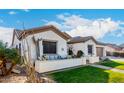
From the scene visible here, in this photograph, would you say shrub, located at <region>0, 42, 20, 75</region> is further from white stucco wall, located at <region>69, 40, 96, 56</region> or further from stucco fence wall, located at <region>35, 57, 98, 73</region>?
white stucco wall, located at <region>69, 40, 96, 56</region>

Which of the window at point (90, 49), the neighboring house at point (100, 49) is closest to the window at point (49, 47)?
the window at point (90, 49)

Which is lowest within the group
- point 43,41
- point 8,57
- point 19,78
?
point 19,78

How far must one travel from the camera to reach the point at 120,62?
5.32m

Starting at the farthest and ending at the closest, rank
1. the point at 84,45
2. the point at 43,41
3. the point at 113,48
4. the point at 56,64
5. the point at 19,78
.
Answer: the point at 43,41, the point at 84,45, the point at 56,64, the point at 113,48, the point at 19,78

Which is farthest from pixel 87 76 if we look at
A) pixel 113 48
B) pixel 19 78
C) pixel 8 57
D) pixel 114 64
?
pixel 8 57

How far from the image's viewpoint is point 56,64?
5441 mm

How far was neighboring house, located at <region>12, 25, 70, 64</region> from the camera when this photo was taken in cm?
532

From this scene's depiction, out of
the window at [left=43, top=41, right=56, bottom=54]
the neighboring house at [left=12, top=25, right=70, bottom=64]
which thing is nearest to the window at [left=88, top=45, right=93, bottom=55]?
the neighboring house at [left=12, top=25, right=70, bottom=64]

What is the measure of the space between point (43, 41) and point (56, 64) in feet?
2.05

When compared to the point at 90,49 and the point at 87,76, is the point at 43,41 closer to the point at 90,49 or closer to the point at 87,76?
the point at 90,49
